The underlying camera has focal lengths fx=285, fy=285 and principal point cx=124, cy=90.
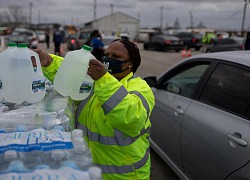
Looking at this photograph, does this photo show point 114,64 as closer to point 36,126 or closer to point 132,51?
point 132,51

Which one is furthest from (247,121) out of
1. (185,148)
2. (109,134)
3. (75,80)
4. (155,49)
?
(155,49)

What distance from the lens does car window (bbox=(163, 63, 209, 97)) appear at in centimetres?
338

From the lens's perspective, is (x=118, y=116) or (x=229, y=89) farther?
(x=229, y=89)

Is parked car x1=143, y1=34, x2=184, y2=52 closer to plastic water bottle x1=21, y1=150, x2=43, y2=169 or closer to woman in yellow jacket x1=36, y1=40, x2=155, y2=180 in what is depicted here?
woman in yellow jacket x1=36, y1=40, x2=155, y2=180

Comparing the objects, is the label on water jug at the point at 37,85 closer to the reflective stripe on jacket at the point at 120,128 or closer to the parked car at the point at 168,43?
the reflective stripe on jacket at the point at 120,128

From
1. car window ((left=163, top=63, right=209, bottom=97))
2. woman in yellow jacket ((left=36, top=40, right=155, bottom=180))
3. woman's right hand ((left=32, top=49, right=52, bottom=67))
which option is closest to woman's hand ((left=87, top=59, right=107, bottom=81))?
woman in yellow jacket ((left=36, top=40, right=155, bottom=180))

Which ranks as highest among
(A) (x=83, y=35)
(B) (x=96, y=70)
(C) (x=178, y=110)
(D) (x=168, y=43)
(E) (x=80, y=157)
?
(A) (x=83, y=35)

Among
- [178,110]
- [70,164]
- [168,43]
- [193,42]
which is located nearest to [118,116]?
[70,164]

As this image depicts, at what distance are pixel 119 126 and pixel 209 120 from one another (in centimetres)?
127

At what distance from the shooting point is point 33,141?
1.17 meters

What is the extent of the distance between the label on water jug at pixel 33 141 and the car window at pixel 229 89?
1.59 meters

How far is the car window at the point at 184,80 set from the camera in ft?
11.1

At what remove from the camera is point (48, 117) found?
1516 millimetres

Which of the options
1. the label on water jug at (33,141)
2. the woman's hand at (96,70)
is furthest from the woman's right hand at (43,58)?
the label on water jug at (33,141)
